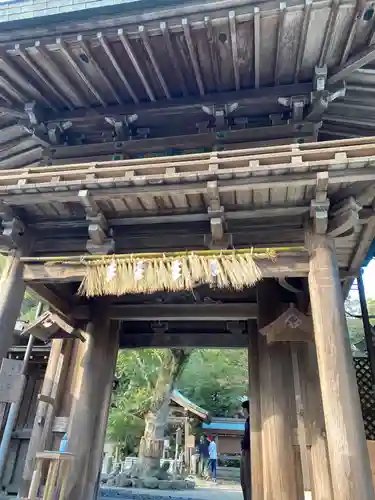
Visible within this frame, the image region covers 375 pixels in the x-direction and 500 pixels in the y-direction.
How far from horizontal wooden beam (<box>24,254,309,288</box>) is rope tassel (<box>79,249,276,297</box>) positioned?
0.36ft

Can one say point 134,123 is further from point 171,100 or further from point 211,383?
point 211,383

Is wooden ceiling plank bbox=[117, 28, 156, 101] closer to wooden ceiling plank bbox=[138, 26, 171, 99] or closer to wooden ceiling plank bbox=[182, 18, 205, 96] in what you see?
wooden ceiling plank bbox=[138, 26, 171, 99]

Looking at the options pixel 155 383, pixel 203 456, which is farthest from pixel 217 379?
pixel 155 383

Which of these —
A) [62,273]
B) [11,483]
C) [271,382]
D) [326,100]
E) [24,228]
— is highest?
[326,100]

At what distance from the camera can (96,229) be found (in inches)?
194

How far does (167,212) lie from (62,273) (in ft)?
5.29

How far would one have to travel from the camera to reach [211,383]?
23891 millimetres

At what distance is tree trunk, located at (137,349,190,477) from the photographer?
49.4 feet

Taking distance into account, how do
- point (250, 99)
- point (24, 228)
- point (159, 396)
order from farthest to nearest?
point (159, 396) → point (250, 99) → point (24, 228)

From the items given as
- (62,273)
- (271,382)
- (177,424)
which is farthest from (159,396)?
(62,273)

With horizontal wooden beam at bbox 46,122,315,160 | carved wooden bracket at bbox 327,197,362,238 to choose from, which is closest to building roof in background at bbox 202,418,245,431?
horizontal wooden beam at bbox 46,122,315,160

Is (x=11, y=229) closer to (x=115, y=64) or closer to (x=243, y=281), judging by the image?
(x=115, y=64)

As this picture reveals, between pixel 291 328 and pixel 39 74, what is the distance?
17.8ft

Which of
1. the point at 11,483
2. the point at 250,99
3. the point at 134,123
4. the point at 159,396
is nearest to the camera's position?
the point at 250,99
